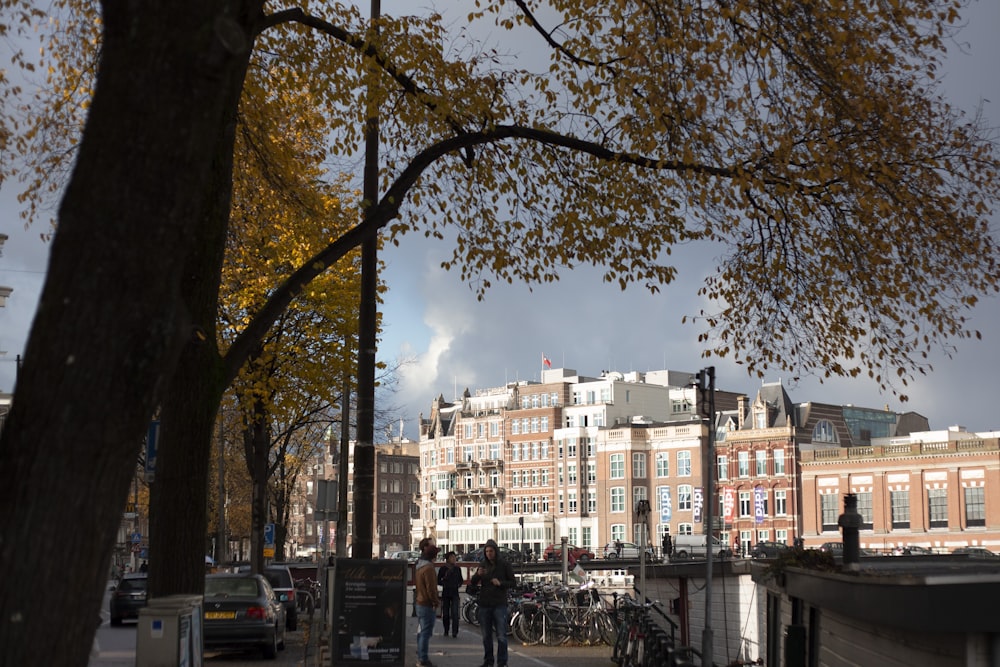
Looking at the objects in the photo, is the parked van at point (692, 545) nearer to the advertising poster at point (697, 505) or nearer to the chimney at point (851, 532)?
the advertising poster at point (697, 505)

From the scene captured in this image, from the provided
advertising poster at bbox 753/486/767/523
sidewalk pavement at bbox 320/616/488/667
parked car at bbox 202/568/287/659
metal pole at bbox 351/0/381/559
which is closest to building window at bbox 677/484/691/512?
advertising poster at bbox 753/486/767/523

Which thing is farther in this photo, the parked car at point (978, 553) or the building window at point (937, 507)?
the building window at point (937, 507)

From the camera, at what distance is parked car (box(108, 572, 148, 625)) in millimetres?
34625

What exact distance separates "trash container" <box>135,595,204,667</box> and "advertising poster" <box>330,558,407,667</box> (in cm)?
623

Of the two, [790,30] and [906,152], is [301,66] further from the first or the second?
[906,152]

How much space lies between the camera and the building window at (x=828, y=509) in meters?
95.1

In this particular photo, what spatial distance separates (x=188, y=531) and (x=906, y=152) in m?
8.24

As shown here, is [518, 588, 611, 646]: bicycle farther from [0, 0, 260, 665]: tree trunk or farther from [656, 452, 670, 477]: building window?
[656, 452, 670, 477]: building window

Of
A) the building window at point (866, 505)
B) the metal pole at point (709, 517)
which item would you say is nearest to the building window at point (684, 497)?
the building window at point (866, 505)

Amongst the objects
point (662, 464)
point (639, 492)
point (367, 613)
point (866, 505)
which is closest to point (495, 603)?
point (367, 613)

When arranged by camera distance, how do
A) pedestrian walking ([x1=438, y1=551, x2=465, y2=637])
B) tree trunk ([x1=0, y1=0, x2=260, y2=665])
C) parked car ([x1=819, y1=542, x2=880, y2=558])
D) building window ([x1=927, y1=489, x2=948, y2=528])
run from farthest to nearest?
1. building window ([x1=927, y1=489, x2=948, y2=528])
2. pedestrian walking ([x1=438, y1=551, x2=465, y2=637])
3. parked car ([x1=819, y1=542, x2=880, y2=558])
4. tree trunk ([x1=0, y1=0, x2=260, y2=665])

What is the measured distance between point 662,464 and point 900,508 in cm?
2712

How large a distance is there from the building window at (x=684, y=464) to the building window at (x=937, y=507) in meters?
25.5

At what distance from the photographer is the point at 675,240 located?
15.0 metres
